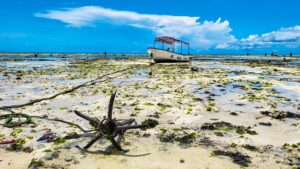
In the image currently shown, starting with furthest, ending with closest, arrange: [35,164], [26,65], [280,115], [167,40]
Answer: [167,40], [26,65], [280,115], [35,164]

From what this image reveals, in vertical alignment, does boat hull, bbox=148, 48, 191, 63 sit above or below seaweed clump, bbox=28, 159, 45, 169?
above

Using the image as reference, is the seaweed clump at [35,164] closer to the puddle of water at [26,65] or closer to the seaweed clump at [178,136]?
the seaweed clump at [178,136]

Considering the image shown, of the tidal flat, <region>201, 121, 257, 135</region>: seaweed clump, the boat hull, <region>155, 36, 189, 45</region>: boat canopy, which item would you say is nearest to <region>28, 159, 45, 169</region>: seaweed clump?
the tidal flat

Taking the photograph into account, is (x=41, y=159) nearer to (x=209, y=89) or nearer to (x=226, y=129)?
(x=226, y=129)

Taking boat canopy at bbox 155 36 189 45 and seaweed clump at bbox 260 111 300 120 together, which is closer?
seaweed clump at bbox 260 111 300 120

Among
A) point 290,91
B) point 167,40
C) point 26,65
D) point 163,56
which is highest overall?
point 167,40

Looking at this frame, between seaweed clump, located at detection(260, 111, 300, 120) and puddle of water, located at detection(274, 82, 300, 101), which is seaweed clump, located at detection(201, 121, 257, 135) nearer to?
seaweed clump, located at detection(260, 111, 300, 120)

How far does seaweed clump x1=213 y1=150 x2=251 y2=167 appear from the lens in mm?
7837

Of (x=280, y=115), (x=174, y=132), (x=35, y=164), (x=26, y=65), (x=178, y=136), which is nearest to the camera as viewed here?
(x=35, y=164)

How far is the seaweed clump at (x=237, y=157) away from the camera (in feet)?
25.7

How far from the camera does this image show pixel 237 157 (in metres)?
8.16

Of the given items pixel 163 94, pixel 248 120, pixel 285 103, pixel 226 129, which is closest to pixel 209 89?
pixel 163 94

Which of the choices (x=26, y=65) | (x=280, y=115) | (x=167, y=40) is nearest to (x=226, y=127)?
(x=280, y=115)

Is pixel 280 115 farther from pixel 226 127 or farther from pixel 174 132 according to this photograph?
pixel 174 132
